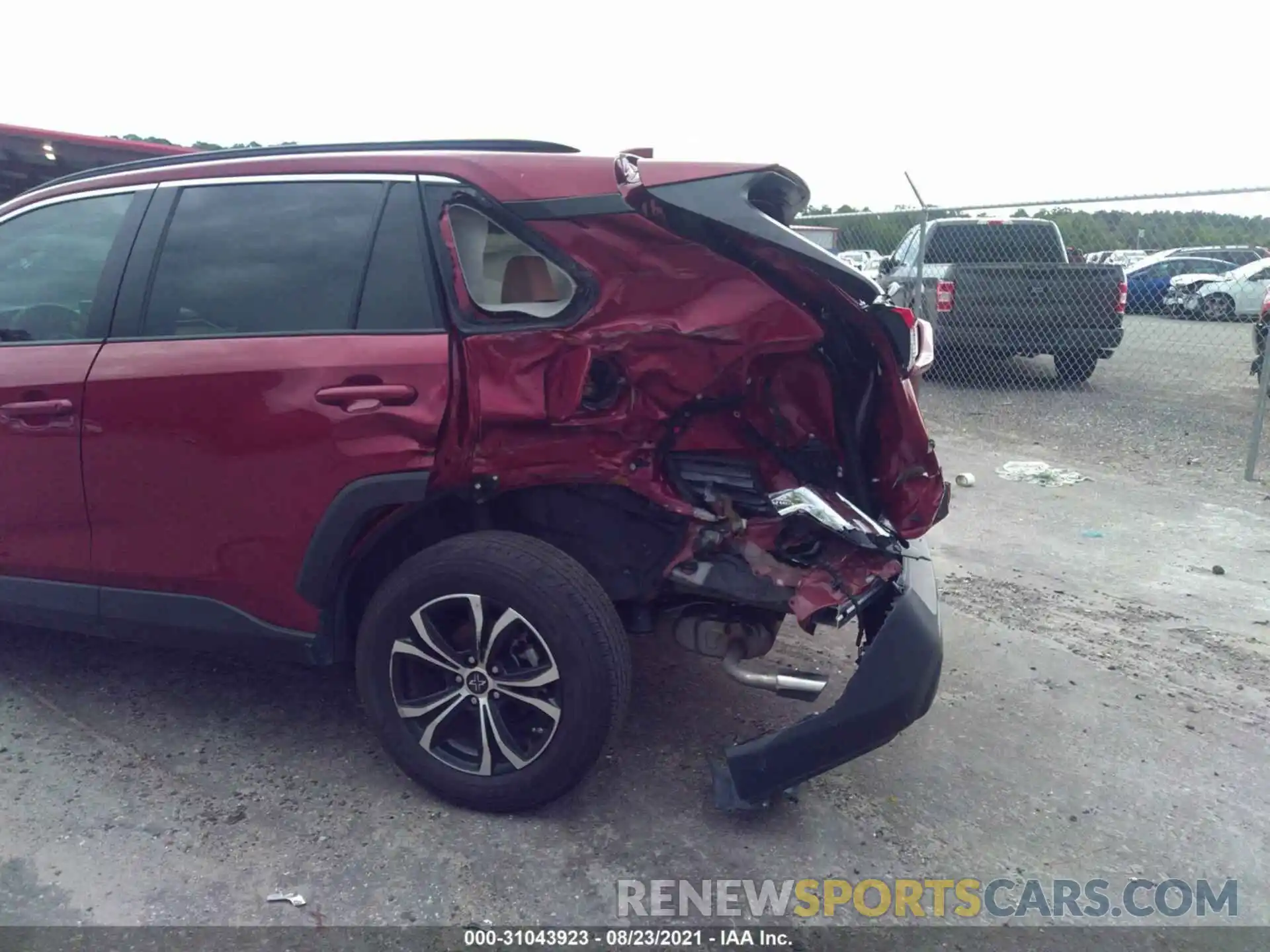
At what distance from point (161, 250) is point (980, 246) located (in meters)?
9.58

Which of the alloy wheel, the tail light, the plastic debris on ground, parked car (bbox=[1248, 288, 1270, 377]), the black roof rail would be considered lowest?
the plastic debris on ground

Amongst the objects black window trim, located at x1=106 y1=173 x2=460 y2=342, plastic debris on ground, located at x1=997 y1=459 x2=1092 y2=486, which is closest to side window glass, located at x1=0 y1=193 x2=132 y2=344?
black window trim, located at x1=106 y1=173 x2=460 y2=342

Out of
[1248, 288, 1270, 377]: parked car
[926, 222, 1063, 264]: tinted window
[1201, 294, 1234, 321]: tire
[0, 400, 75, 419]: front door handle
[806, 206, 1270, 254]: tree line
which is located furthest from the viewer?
[926, 222, 1063, 264]: tinted window

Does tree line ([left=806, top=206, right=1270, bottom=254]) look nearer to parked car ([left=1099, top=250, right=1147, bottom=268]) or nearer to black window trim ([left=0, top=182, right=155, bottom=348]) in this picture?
parked car ([left=1099, top=250, right=1147, bottom=268])

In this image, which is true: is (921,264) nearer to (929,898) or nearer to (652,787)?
(652,787)

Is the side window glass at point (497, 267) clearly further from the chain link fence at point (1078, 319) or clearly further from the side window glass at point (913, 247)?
the side window glass at point (913, 247)

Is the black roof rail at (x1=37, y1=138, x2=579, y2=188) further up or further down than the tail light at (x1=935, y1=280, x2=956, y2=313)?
further up

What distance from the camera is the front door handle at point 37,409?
11.1ft

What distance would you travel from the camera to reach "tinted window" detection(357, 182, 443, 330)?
3.10 metres

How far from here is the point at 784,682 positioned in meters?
3.07

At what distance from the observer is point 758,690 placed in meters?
3.95

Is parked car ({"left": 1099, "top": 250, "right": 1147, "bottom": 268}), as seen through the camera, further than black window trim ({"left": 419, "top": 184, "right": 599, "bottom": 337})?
Yes

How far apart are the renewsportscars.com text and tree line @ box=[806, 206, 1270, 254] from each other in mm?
5578

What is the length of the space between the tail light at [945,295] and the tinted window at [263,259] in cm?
842
